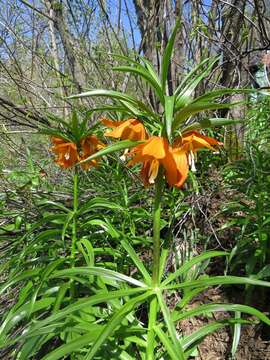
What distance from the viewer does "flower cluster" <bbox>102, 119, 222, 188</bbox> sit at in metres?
1.12

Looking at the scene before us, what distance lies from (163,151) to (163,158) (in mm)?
29

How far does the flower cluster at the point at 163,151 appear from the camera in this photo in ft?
3.69

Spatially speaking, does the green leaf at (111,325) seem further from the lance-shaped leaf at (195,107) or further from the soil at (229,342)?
the soil at (229,342)

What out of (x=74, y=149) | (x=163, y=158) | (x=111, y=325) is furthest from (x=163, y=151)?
(x=74, y=149)

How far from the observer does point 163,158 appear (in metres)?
1.14

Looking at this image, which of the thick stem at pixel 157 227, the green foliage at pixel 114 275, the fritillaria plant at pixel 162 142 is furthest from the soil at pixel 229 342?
the thick stem at pixel 157 227

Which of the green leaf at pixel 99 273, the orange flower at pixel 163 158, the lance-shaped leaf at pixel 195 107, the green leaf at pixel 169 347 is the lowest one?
the green leaf at pixel 169 347

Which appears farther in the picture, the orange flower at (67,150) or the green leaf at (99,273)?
the orange flower at (67,150)

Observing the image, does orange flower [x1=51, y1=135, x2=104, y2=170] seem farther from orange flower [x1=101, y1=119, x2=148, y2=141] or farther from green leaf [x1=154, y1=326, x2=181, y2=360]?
green leaf [x1=154, y1=326, x2=181, y2=360]

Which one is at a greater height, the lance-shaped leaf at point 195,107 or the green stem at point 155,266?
the lance-shaped leaf at point 195,107

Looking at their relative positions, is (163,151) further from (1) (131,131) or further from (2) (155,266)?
(2) (155,266)

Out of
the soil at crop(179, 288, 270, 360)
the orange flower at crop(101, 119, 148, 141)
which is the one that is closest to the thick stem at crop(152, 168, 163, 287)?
the orange flower at crop(101, 119, 148, 141)

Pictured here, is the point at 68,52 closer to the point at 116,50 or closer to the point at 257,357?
the point at 116,50

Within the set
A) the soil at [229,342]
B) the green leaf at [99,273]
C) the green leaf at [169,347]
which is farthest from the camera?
the soil at [229,342]
